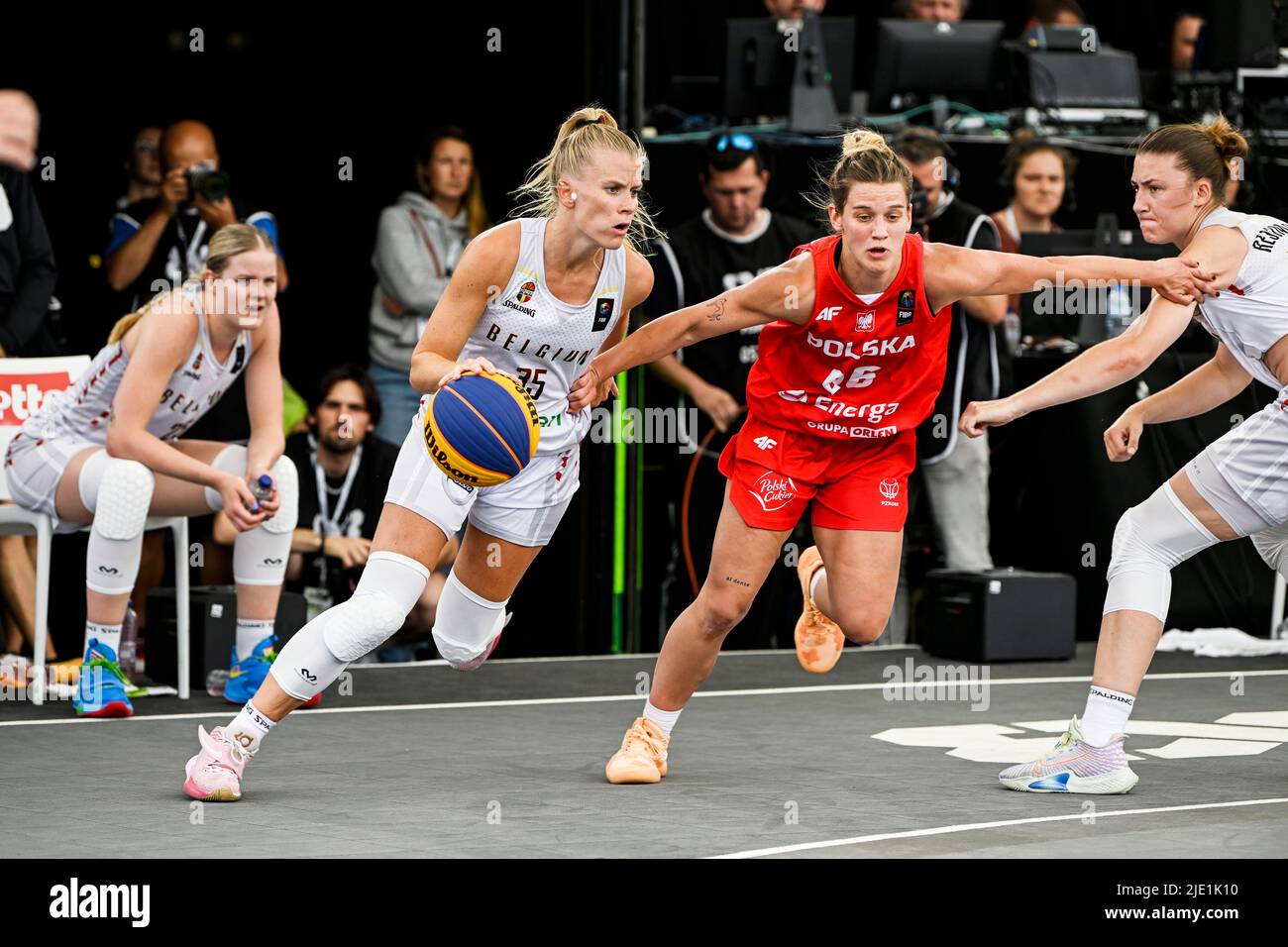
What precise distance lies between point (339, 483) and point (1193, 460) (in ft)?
12.4

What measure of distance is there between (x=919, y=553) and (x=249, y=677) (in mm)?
3217

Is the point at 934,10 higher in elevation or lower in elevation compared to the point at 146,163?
higher

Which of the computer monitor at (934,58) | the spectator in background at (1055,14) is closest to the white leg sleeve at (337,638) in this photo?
the computer monitor at (934,58)

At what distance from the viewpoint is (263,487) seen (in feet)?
21.0

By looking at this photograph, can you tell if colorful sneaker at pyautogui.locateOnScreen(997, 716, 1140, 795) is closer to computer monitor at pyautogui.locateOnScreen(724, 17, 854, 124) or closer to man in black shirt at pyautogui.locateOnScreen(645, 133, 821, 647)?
man in black shirt at pyautogui.locateOnScreen(645, 133, 821, 647)

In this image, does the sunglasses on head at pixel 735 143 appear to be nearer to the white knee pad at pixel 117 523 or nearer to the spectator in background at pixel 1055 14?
the spectator in background at pixel 1055 14

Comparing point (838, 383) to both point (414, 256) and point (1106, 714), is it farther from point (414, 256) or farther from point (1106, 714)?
point (414, 256)

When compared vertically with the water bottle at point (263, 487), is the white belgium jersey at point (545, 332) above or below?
above

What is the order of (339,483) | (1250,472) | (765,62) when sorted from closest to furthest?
(1250,472), (339,483), (765,62)

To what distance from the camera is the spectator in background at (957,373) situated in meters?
7.69

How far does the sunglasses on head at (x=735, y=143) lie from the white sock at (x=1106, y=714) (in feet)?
11.4

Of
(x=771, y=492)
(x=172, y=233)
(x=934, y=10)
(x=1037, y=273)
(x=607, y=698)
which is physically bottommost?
(x=607, y=698)

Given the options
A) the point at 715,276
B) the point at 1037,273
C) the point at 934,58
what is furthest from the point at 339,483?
the point at 1037,273
